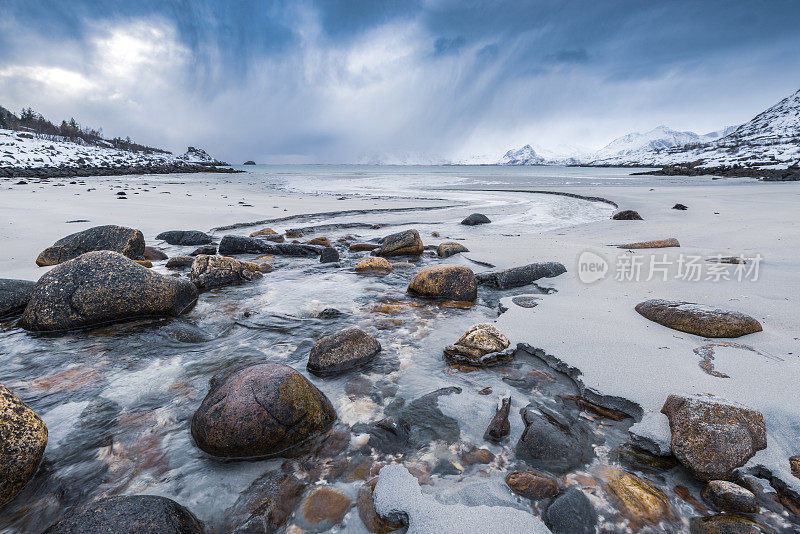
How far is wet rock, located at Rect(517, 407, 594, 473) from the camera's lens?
2102mm

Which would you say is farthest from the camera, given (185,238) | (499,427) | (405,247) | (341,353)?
(185,238)

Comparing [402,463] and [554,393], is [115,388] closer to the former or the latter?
[402,463]

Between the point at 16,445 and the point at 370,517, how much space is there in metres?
1.95

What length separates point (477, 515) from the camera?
1.79 metres

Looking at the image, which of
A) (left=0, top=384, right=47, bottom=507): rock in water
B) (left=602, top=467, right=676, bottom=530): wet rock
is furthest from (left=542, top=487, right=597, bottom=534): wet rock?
(left=0, top=384, right=47, bottom=507): rock in water

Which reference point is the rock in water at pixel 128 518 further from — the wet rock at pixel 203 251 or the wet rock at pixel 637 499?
the wet rock at pixel 203 251

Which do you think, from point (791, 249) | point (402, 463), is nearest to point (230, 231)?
point (402, 463)

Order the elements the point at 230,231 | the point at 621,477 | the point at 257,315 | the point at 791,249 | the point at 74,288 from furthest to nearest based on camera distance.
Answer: the point at 230,231 < the point at 791,249 < the point at 257,315 < the point at 74,288 < the point at 621,477

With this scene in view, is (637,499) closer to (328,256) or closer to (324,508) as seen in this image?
(324,508)

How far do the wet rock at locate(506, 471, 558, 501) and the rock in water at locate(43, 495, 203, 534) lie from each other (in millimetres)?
1641

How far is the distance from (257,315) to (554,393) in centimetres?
331

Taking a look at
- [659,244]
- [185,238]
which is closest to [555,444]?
[659,244]

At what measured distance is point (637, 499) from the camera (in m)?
1.84

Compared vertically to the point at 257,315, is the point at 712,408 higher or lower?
higher
